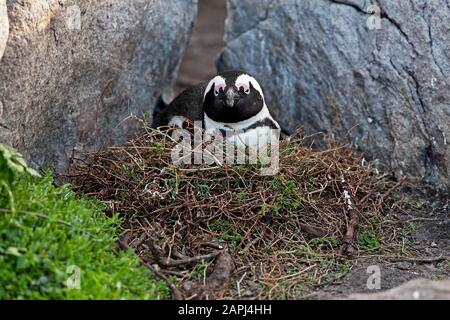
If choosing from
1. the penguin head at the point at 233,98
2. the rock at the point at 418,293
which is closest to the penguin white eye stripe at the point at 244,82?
the penguin head at the point at 233,98

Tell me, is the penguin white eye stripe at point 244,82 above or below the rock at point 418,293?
above

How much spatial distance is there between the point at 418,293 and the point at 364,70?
2796mm

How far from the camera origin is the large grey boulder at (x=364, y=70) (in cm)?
621

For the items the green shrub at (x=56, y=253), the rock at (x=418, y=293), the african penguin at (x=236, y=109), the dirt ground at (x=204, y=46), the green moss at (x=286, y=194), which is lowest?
the rock at (x=418, y=293)

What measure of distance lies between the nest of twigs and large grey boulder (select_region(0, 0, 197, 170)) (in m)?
0.37

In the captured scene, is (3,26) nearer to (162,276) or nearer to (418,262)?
(162,276)

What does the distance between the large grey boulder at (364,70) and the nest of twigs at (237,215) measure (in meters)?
0.52

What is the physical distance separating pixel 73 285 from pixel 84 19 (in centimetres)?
242

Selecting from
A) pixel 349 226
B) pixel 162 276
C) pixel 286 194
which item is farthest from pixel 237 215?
pixel 162 276

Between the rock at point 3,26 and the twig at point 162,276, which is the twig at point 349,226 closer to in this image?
the twig at point 162,276

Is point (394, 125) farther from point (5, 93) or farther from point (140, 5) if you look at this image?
point (5, 93)

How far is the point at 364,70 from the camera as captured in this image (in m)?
6.61

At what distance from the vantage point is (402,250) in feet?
18.2

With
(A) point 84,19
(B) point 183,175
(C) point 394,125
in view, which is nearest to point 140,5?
(A) point 84,19
